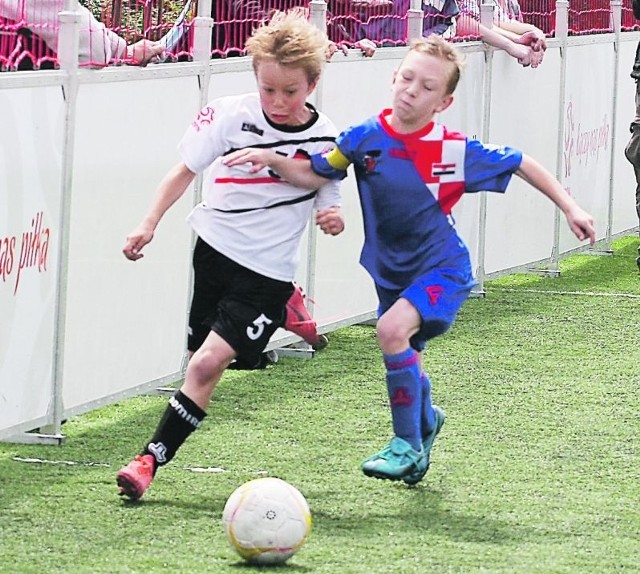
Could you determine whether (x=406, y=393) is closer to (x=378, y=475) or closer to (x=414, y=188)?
(x=378, y=475)

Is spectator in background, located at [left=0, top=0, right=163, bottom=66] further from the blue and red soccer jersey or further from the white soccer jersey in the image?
the blue and red soccer jersey

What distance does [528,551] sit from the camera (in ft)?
16.5

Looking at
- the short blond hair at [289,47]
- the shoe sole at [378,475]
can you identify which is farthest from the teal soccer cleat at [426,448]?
the short blond hair at [289,47]

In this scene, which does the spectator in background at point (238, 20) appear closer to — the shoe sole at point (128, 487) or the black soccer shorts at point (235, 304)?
the black soccer shorts at point (235, 304)

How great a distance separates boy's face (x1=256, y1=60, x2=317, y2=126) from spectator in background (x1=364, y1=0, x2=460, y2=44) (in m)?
3.86

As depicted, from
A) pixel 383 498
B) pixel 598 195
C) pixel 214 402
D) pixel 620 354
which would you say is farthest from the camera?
pixel 598 195

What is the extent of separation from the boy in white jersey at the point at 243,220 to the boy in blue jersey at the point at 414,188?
126 mm

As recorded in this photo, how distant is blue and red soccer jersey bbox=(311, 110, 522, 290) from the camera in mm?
5730

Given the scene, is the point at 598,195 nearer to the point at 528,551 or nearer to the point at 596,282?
the point at 596,282

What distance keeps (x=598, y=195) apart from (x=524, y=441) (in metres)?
6.71

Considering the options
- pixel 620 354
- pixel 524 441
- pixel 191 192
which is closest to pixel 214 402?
pixel 191 192

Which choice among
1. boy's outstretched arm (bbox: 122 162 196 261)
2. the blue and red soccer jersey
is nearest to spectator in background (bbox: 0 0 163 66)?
boy's outstretched arm (bbox: 122 162 196 261)

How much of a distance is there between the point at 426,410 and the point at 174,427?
980 millimetres

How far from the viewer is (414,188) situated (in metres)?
5.76
